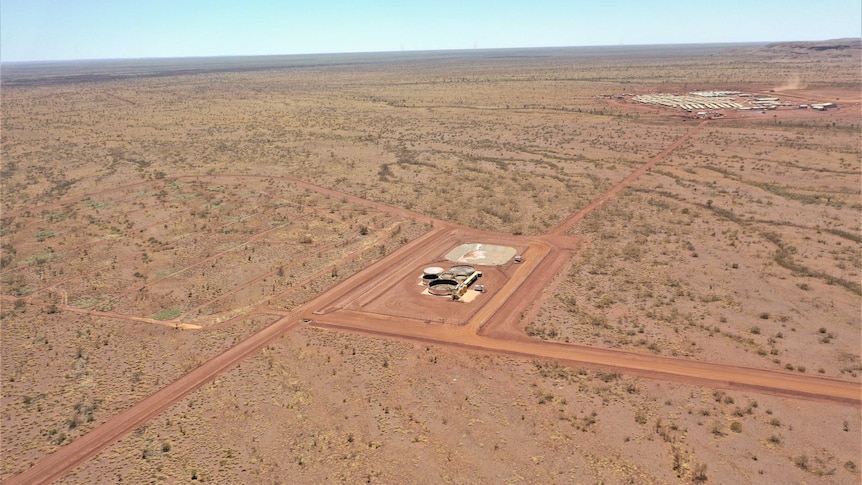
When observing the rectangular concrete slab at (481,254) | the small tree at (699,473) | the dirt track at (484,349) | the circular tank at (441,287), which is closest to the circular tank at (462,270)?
the circular tank at (441,287)

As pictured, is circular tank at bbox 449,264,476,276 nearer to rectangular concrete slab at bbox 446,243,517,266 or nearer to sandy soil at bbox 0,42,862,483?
rectangular concrete slab at bbox 446,243,517,266

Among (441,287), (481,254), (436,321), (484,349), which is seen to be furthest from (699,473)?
(481,254)

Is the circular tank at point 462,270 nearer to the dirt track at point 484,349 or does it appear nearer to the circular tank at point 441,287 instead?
the circular tank at point 441,287

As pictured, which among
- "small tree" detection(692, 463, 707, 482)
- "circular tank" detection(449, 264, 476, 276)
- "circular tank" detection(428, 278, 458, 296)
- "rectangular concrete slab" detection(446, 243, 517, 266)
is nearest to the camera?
"small tree" detection(692, 463, 707, 482)

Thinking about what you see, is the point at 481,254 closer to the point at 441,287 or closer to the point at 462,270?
the point at 462,270

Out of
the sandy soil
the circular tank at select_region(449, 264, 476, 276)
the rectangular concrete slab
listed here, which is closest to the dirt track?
the sandy soil

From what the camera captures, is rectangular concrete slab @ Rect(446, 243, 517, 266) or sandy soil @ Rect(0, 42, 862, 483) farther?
rectangular concrete slab @ Rect(446, 243, 517, 266)

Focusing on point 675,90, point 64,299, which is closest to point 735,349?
point 64,299
